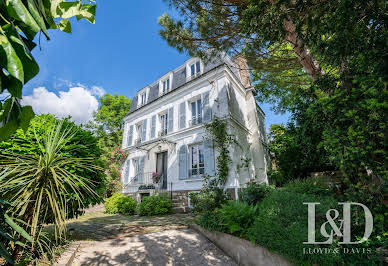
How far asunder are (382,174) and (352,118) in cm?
96

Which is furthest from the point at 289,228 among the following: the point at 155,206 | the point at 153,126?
the point at 153,126

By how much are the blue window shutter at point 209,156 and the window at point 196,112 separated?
172cm

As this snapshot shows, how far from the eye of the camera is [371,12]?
2779 mm

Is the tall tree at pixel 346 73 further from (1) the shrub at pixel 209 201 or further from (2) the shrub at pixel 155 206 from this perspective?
(2) the shrub at pixel 155 206

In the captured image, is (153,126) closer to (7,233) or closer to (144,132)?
(144,132)

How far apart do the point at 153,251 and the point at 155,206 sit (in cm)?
467

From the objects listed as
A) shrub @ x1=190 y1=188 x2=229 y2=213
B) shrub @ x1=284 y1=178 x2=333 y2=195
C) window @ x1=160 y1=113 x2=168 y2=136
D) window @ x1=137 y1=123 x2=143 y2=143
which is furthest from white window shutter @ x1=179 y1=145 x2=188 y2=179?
shrub @ x1=284 y1=178 x2=333 y2=195

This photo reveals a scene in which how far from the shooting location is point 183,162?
396 inches

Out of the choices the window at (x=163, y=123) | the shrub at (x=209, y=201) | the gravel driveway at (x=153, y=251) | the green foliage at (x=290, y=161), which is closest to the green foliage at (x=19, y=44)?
the gravel driveway at (x=153, y=251)

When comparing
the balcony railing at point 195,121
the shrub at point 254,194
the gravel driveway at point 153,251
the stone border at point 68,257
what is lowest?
the gravel driveway at point 153,251

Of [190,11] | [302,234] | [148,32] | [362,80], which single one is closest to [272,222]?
[302,234]

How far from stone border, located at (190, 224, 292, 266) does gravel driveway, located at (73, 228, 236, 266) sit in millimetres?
134

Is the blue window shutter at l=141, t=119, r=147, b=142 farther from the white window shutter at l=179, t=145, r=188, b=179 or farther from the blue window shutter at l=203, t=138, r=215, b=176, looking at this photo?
the blue window shutter at l=203, t=138, r=215, b=176

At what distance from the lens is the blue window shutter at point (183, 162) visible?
985 cm
